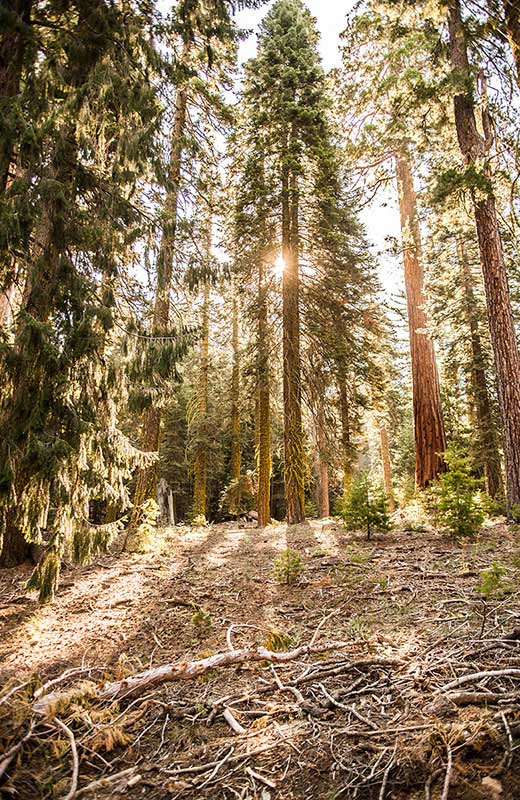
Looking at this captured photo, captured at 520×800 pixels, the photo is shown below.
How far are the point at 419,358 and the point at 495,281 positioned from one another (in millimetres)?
3381

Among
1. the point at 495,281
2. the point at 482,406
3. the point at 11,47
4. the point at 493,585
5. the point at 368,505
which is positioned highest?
the point at 11,47

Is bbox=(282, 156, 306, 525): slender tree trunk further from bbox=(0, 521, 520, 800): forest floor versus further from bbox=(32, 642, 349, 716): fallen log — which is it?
bbox=(32, 642, 349, 716): fallen log

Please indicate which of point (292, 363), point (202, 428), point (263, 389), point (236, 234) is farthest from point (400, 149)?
point (202, 428)

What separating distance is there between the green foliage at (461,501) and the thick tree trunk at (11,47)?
259 inches

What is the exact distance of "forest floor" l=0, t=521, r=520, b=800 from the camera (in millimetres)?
1887

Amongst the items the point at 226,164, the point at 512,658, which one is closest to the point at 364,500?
the point at 512,658

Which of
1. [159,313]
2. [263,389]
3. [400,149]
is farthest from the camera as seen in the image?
[263,389]

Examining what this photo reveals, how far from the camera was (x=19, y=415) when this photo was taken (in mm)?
4152

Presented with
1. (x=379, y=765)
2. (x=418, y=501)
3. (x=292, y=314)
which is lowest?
(x=379, y=765)

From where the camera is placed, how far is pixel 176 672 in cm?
297

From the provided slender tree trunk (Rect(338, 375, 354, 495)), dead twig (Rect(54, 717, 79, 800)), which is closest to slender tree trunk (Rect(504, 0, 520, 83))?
dead twig (Rect(54, 717, 79, 800))

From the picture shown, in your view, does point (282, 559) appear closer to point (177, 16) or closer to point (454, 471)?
→ point (454, 471)

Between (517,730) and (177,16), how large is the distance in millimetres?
7831

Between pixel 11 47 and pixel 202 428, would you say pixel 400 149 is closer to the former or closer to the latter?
pixel 11 47
